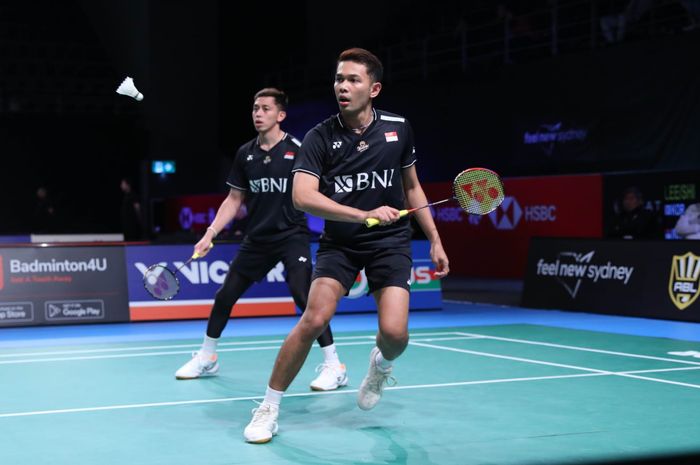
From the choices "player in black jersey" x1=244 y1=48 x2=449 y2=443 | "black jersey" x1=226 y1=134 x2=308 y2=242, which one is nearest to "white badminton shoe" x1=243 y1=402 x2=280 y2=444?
"player in black jersey" x1=244 y1=48 x2=449 y2=443

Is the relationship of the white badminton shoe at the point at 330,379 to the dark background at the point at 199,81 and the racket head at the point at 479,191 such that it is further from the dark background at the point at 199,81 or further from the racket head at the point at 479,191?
the dark background at the point at 199,81

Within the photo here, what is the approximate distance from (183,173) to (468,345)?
2022 cm

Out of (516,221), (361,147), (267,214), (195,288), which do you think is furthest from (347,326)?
(516,221)

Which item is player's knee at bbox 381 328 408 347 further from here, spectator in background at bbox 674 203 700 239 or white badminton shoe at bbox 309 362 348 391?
spectator in background at bbox 674 203 700 239

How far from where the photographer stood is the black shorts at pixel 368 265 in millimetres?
5402

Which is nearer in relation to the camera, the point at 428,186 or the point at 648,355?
the point at 648,355

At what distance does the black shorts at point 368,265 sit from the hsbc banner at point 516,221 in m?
11.3

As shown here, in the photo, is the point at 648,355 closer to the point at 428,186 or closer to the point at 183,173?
the point at 428,186

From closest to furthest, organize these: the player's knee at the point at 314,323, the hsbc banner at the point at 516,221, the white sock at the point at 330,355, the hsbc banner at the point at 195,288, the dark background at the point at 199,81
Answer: the player's knee at the point at 314,323, the white sock at the point at 330,355, the hsbc banner at the point at 195,288, the hsbc banner at the point at 516,221, the dark background at the point at 199,81

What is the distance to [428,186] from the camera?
1955 centimetres

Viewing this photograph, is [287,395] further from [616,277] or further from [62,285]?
[616,277]

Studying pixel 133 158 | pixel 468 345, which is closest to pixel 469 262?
pixel 468 345

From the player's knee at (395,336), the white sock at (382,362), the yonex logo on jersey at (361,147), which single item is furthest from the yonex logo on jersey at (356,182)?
the white sock at (382,362)

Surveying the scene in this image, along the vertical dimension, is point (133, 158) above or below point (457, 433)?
above
